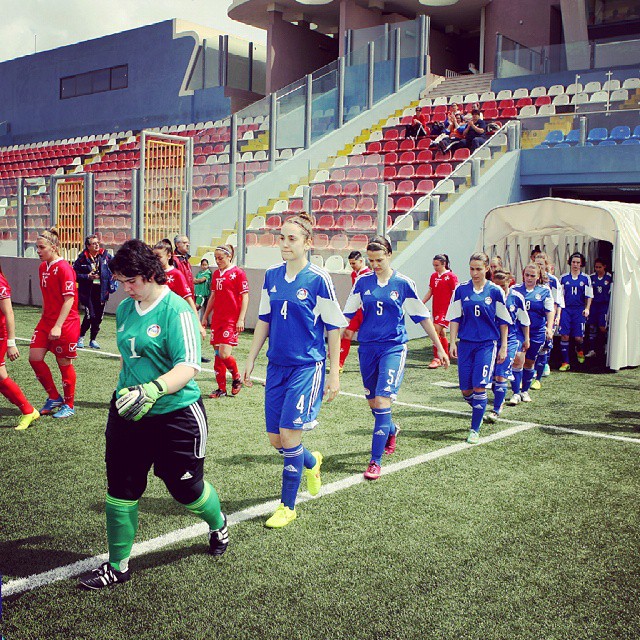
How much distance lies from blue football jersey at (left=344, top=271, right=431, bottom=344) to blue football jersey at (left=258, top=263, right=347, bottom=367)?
1.34 m

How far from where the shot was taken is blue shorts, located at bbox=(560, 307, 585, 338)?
42.5 feet

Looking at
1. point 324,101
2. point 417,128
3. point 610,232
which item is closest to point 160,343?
point 610,232

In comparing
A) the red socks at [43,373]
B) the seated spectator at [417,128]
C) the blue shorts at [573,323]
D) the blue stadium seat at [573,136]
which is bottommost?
the red socks at [43,373]

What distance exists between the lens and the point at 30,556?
14.7 ft

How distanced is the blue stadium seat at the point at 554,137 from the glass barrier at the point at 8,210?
14122mm

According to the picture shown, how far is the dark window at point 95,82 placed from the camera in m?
33.5

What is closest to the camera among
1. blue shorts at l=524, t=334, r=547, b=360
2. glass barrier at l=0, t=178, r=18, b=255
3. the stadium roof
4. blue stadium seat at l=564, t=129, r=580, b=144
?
blue shorts at l=524, t=334, r=547, b=360

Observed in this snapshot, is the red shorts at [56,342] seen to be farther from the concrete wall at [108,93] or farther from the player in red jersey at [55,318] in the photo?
the concrete wall at [108,93]

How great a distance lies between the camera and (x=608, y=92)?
20.0 m

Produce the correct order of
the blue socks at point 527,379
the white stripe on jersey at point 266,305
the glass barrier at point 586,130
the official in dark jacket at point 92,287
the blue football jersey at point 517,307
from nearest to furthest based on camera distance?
the white stripe on jersey at point 266,305 < the blue football jersey at point 517,307 < the blue socks at point 527,379 < the official in dark jacket at point 92,287 < the glass barrier at point 586,130

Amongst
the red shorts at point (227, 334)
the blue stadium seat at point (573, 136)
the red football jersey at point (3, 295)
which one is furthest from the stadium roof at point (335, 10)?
the red football jersey at point (3, 295)

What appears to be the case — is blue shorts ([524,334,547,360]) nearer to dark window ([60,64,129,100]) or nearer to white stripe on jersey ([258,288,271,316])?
white stripe on jersey ([258,288,271,316])

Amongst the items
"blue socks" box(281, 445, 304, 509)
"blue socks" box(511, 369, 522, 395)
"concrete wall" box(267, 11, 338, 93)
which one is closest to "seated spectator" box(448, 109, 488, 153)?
"blue socks" box(511, 369, 522, 395)

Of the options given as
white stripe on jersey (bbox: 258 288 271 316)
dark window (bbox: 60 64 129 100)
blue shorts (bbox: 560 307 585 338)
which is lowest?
blue shorts (bbox: 560 307 585 338)
